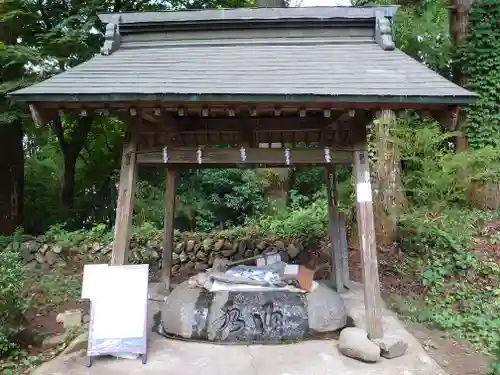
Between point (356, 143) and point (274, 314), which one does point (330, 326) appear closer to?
point (274, 314)

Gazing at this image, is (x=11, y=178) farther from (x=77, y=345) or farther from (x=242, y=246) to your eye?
(x=77, y=345)

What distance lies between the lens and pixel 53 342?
5.69m

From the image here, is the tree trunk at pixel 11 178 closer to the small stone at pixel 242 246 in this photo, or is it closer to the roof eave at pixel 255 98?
the small stone at pixel 242 246

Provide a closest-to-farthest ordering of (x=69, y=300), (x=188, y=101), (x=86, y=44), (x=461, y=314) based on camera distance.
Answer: (x=188, y=101), (x=461, y=314), (x=69, y=300), (x=86, y=44)

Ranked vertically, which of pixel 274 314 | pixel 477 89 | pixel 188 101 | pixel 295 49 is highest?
pixel 477 89

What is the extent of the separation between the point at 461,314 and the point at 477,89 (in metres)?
6.31

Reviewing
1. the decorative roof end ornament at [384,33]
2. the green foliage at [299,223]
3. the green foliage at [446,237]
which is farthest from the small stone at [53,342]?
the decorative roof end ornament at [384,33]

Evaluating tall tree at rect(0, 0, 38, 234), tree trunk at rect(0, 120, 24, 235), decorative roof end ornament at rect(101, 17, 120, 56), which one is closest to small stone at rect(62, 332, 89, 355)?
decorative roof end ornament at rect(101, 17, 120, 56)

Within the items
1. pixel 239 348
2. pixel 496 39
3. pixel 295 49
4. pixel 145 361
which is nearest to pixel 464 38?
pixel 496 39

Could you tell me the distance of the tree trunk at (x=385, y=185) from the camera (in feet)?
27.6

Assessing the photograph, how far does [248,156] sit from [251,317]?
1886 millimetres

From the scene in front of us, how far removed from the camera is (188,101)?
425 centimetres

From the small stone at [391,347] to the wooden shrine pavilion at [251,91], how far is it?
16 centimetres

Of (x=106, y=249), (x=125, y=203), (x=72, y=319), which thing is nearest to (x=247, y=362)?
(x=125, y=203)
